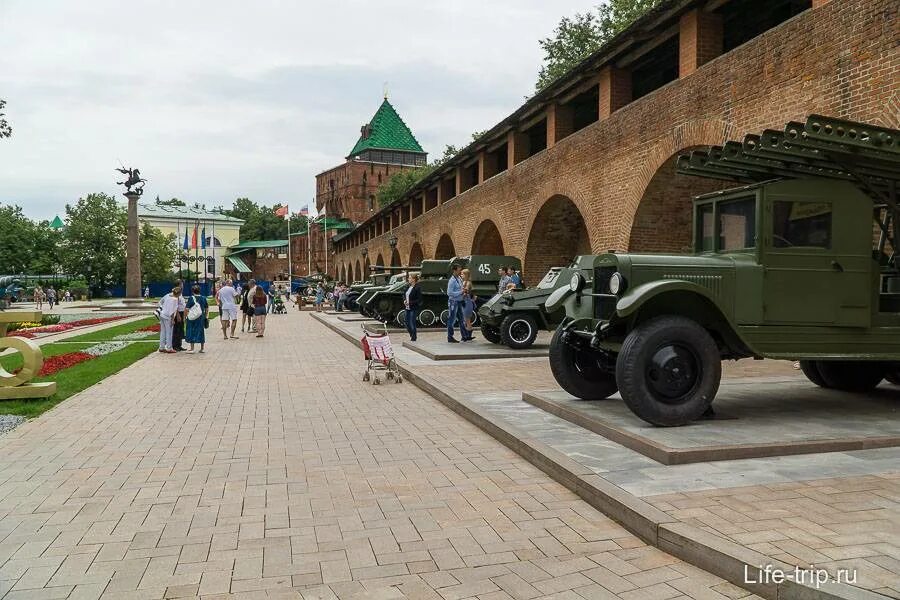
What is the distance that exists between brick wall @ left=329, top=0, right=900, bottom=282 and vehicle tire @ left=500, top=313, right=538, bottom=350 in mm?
2694

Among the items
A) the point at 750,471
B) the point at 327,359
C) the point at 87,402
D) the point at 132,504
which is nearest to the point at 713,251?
the point at 750,471

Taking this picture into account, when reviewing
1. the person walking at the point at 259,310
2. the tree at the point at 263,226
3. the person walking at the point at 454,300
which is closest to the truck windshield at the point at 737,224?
the person walking at the point at 454,300

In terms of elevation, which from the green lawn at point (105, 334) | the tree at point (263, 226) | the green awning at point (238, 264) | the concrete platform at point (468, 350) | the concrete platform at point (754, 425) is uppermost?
the tree at point (263, 226)

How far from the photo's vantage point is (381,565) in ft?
11.8

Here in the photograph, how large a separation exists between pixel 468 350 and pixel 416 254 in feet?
77.4

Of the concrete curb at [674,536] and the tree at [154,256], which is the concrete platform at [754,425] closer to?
the concrete curb at [674,536]

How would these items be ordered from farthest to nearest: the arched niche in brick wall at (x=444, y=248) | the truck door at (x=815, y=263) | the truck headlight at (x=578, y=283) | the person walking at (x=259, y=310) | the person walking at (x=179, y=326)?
the arched niche in brick wall at (x=444, y=248)
the person walking at (x=259, y=310)
the person walking at (x=179, y=326)
the truck headlight at (x=578, y=283)
the truck door at (x=815, y=263)

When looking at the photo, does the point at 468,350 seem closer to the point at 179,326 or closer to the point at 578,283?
the point at 578,283

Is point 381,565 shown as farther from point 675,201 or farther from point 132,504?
point 675,201

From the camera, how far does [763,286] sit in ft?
20.1

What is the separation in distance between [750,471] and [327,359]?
991cm

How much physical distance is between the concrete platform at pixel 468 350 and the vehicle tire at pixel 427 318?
14.9ft

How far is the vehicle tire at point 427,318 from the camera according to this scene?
2014 centimetres

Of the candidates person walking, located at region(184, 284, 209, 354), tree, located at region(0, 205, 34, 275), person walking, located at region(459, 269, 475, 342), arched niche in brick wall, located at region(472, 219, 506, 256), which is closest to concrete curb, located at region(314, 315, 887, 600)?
person walking, located at region(459, 269, 475, 342)
